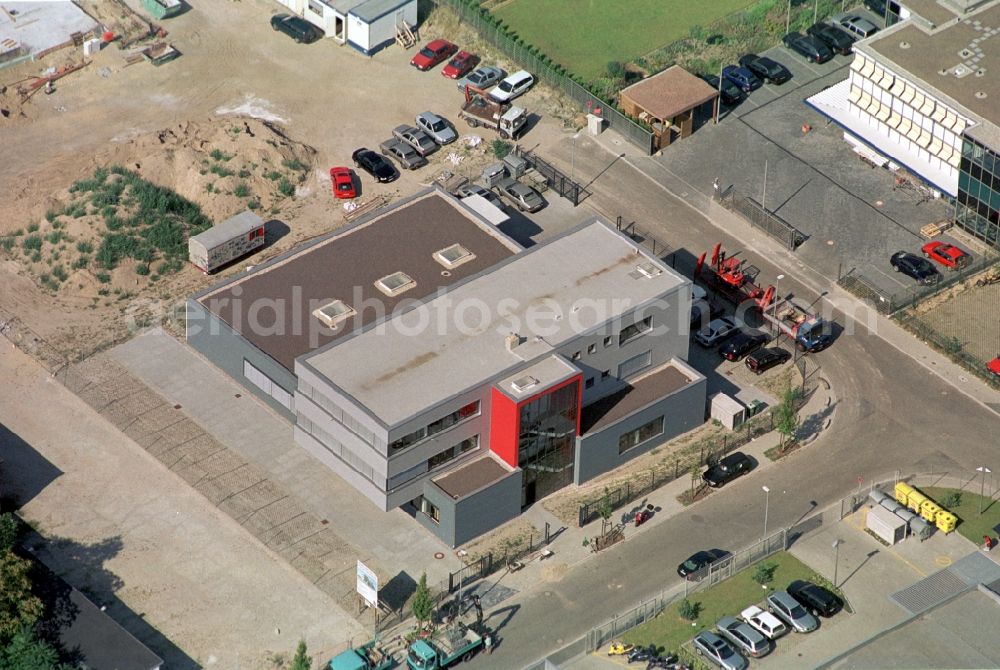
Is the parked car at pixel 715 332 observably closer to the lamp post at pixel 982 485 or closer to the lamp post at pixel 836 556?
the lamp post at pixel 836 556

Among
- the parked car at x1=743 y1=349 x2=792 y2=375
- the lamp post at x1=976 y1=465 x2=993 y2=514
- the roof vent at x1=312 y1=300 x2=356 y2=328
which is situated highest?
the roof vent at x1=312 y1=300 x2=356 y2=328

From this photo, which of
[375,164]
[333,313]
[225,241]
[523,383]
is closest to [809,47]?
[375,164]

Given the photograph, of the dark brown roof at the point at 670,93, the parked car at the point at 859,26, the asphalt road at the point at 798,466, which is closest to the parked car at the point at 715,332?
the asphalt road at the point at 798,466

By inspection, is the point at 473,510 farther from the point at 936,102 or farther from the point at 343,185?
the point at 936,102

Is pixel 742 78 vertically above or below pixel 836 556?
above

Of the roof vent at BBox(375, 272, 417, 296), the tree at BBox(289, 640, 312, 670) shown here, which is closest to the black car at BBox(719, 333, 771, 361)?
the roof vent at BBox(375, 272, 417, 296)

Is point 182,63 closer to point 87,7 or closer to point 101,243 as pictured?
point 87,7

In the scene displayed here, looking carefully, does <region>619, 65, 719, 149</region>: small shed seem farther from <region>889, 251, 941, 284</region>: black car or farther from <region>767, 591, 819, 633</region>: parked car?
<region>767, 591, 819, 633</region>: parked car
